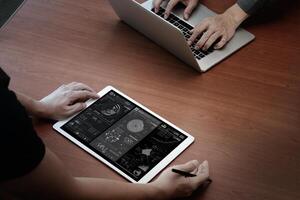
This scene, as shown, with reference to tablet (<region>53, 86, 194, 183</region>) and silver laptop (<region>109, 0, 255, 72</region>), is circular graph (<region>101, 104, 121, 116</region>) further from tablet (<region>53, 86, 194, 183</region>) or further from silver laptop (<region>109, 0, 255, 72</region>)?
silver laptop (<region>109, 0, 255, 72</region>)

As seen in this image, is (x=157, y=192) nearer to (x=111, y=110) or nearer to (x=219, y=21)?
(x=111, y=110)

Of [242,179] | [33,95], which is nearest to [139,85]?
[33,95]

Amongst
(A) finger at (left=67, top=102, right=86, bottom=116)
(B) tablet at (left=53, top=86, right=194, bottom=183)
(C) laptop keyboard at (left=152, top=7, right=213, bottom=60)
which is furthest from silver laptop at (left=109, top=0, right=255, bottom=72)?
(A) finger at (left=67, top=102, right=86, bottom=116)

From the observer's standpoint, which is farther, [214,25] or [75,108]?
[214,25]

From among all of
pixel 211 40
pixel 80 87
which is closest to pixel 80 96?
pixel 80 87

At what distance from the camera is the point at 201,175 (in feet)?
3.48

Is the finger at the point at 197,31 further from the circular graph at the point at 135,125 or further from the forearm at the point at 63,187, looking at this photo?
the forearm at the point at 63,187

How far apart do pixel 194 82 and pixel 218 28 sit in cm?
21

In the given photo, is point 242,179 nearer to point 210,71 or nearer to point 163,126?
point 163,126

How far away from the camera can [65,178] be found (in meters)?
0.95

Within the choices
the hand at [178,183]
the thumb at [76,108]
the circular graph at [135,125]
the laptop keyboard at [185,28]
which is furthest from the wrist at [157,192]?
the laptop keyboard at [185,28]

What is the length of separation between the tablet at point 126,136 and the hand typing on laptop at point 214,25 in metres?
0.29

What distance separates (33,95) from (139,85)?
29 cm

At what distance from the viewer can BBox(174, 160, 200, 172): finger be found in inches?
42.8
